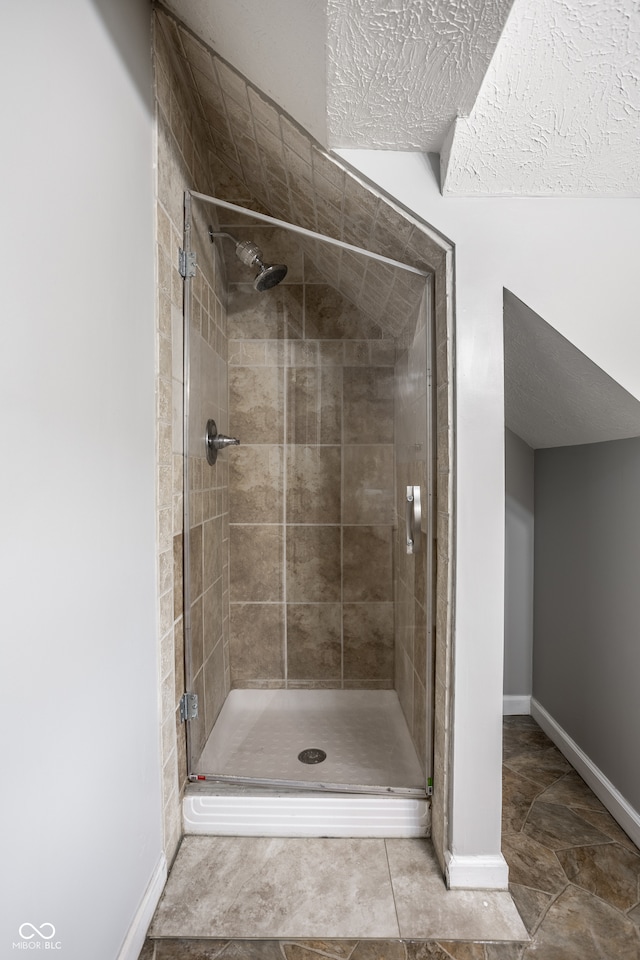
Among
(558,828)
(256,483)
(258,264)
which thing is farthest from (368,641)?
(258,264)

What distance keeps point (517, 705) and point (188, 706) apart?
5.32 ft

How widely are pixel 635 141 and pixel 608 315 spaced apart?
389 mm

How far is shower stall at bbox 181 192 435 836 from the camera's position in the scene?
62.7 inches

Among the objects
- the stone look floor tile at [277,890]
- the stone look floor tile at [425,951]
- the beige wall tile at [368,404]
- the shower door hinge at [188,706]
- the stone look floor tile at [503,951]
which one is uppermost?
the beige wall tile at [368,404]

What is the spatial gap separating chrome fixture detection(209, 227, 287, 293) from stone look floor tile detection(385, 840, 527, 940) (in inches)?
70.9

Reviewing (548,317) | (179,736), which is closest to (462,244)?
(548,317)

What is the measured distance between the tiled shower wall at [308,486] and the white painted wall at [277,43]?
1.24 feet

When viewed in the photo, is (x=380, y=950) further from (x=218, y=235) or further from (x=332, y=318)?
(x=218, y=235)

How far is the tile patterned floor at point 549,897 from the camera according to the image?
3.98ft

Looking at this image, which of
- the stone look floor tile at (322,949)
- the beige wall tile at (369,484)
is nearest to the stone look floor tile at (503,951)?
the stone look floor tile at (322,949)

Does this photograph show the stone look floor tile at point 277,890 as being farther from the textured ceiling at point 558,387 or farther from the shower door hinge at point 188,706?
the textured ceiling at point 558,387

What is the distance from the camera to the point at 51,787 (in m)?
0.84

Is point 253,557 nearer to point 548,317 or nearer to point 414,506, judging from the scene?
point 414,506

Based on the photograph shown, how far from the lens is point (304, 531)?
1878mm
